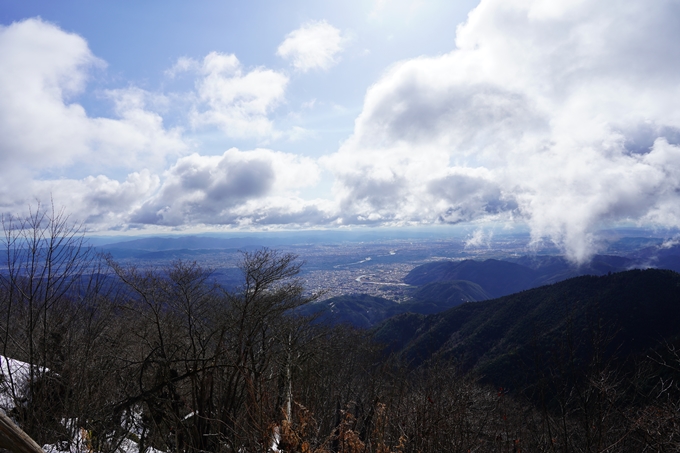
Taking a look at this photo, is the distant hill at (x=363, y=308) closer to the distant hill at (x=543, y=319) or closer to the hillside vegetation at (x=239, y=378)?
Answer: the distant hill at (x=543, y=319)

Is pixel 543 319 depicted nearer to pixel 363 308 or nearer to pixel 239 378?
pixel 239 378

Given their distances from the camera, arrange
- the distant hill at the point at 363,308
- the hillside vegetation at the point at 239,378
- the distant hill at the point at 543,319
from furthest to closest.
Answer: the distant hill at the point at 363,308 → the distant hill at the point at 543,319 → the hillside vegetation at the point at 239,378

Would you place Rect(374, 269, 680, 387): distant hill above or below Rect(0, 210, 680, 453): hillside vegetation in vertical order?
below

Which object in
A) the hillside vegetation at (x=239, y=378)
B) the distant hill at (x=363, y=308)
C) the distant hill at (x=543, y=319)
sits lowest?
the distant hill at (x=363, y=308)

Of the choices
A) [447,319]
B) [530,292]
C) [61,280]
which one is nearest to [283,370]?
[61,280]

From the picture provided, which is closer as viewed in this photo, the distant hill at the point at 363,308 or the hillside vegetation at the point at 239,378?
the hillside vegetation at the point at 239,378

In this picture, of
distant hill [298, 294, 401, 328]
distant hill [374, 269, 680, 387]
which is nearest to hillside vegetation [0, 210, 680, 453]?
distant hill [374, 269, 680, 387]

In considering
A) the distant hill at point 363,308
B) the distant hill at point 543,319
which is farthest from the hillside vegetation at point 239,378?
the distant hill at point 363,308

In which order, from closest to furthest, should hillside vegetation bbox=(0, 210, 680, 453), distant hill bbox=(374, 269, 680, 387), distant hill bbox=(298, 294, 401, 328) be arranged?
hillside vegetation bbox=(0, 210, 680, 453)
distant hill bbox=(374, 269, 680, 387)
distant hill bbox=(298, 294, 401, 328)

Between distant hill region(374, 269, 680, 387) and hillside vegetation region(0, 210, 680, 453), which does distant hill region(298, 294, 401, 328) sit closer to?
distant hill region(374, 269, 680, 387)

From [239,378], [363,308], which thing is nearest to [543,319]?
[239,378]

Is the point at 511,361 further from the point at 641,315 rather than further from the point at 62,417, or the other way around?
the point at 62,417

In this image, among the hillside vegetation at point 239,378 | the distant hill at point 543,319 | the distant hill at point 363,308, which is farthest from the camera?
the distant hill at point 363,308
